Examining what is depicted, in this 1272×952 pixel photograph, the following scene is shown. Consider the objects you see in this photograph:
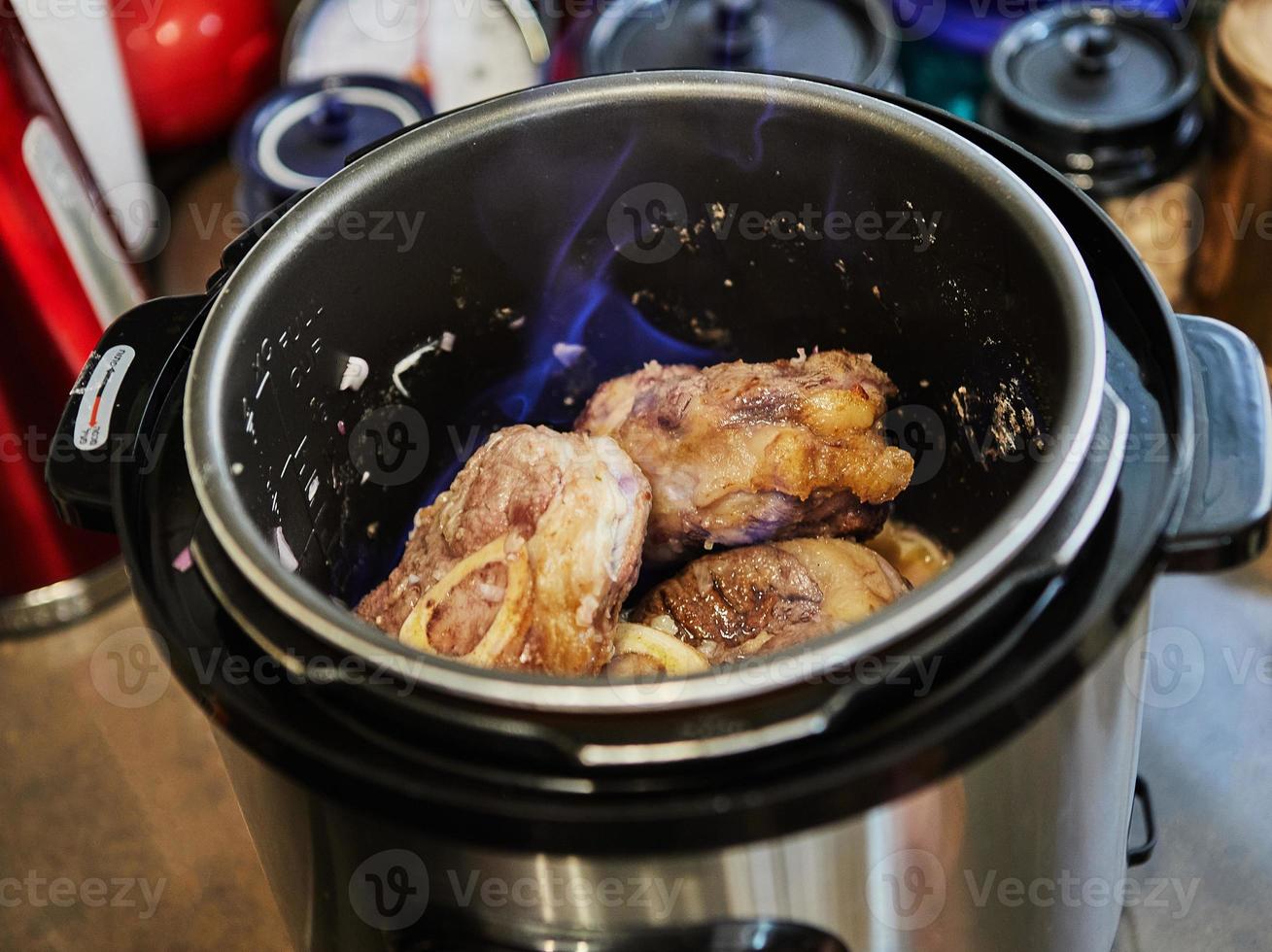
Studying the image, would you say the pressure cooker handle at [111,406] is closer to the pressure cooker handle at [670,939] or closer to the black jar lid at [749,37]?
the pressure cooker handle at [670,939]

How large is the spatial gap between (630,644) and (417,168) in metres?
0.46

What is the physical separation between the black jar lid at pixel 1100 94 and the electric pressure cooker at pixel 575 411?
742 mm

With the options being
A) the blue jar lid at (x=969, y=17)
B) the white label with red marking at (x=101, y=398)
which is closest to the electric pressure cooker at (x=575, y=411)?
the white label with red marking at (x=101, y=398)

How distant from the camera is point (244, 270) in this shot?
1.07 meters

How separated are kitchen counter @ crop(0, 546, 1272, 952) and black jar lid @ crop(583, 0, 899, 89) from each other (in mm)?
884

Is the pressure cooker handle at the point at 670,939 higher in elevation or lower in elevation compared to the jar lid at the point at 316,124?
lower

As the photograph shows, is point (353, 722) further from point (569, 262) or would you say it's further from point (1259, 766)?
point (1259, 766)

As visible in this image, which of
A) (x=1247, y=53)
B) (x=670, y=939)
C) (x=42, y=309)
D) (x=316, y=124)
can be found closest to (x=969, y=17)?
(x=1247, y=53)

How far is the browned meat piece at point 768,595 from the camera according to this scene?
1145 mm

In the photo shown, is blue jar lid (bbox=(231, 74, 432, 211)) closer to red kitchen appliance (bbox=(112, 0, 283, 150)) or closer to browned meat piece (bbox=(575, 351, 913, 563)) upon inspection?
red kitchen appliance (bbox=(112, 0, 283, 150))

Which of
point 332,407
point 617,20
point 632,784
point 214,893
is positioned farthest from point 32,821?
point 617,20

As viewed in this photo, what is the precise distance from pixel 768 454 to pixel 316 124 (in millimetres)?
1034

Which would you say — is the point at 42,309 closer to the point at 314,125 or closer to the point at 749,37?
the point at 314,125

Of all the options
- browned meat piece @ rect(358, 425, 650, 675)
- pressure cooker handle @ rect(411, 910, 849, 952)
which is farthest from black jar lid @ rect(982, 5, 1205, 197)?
pressure cooker handle @ rect(411, 910, 849, 952)
